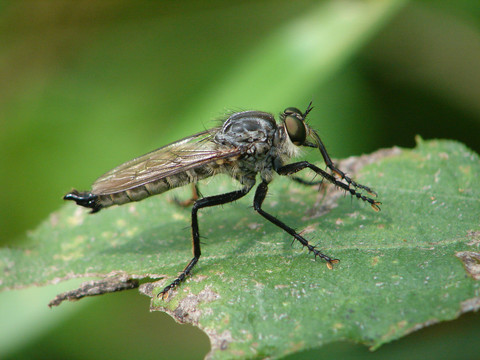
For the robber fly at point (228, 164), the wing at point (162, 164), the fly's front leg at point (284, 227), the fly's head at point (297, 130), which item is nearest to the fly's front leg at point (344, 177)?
the robber fly at point (228, 164)

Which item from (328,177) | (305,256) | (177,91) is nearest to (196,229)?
(305,256)

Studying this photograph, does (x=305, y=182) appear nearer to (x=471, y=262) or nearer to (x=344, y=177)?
(x=344, y=177)

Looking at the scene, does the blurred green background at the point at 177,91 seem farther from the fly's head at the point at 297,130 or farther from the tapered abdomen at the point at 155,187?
the fly's head at the point at 297,130

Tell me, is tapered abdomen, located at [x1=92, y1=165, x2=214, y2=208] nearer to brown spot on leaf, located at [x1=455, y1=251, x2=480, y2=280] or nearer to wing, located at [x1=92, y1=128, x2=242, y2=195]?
wing, located at [x1=92, y1=128, x2=242, y2=195]

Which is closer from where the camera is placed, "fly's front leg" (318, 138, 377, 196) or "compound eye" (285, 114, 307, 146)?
"fly's front leg" (318, 138, 377, 196)

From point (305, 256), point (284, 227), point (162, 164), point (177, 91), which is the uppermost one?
point (177, 91)

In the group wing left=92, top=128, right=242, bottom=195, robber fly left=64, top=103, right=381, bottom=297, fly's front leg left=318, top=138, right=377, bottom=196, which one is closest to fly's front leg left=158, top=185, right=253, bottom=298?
robber fly left=64, top=103, right=381, bottom=297
